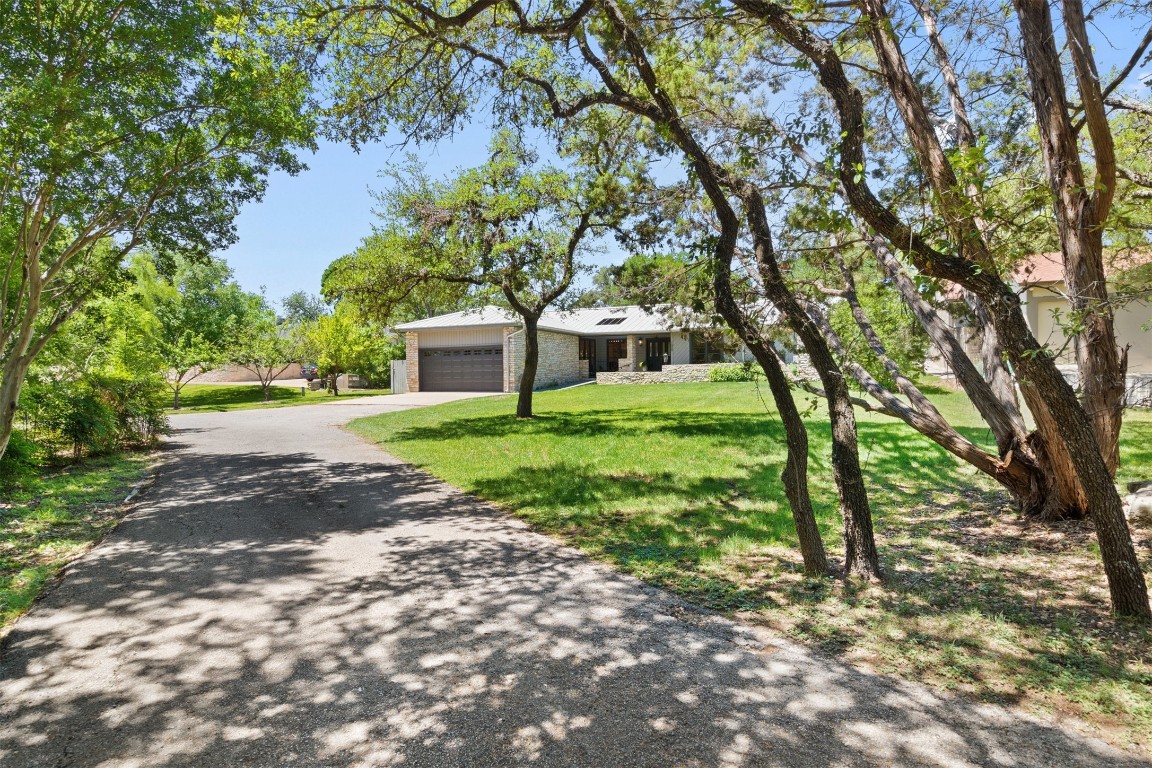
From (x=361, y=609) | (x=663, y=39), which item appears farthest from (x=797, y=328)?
(x=663, y=39)

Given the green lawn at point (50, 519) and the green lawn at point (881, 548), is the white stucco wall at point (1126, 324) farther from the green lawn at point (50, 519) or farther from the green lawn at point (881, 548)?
the green lawn at point (50, 519)

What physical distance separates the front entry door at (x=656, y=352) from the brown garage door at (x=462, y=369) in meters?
8.38

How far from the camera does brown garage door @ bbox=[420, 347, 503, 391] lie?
29703 millimetres

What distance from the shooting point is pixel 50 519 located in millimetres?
6801

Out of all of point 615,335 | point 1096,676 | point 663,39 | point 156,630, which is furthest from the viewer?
point 615,335

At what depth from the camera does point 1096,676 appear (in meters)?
3.15

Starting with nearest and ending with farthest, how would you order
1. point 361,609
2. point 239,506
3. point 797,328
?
1. point 361,609
2. point 797,328
3. point 239,506

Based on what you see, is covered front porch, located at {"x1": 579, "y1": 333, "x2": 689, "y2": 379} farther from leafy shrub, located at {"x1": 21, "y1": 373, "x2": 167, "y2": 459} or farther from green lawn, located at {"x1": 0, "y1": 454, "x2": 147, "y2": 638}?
green lawn, located at {"x1": 0, "y1": 454, "x2": 147, "y2": 638}

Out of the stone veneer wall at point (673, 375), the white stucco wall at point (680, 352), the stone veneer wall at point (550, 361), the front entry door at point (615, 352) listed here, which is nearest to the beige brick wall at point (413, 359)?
the stone veneer wall at point (550, 361)

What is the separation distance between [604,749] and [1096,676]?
→ 2531 millimetres

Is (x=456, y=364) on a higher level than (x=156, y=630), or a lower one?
higher

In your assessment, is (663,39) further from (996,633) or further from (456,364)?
(456,364)

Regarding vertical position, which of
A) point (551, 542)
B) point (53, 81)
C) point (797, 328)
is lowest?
point (551, 542)

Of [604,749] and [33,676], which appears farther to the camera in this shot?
[33,676]
